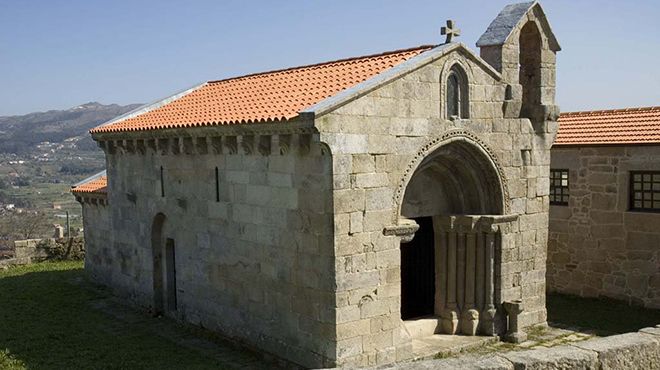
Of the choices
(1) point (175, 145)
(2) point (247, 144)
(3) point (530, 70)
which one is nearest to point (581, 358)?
(2) point (247, 144)

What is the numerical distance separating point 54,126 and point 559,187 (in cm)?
16335

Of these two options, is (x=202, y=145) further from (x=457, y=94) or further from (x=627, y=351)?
(x=627, y=351)

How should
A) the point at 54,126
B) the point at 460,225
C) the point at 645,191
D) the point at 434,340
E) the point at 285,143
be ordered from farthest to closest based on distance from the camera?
the point at 54,126
the point at 645,191
the point at 460,225
the point at 434,340
the point at 285,143

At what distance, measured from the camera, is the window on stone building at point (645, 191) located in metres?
15.0

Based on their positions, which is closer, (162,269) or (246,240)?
(246,240)

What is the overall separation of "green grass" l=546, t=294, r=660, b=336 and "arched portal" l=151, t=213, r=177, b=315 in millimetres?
8504

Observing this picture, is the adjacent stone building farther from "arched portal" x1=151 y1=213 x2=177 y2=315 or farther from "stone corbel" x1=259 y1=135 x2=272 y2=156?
"arched portal" x1=151 y1=213 x2=177 y2=315

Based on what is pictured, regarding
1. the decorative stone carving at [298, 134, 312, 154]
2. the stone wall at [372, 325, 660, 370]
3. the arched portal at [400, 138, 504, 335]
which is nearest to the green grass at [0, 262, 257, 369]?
the decorative stone carving at [298, 134, 312, 154]

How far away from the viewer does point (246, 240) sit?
37.4ft

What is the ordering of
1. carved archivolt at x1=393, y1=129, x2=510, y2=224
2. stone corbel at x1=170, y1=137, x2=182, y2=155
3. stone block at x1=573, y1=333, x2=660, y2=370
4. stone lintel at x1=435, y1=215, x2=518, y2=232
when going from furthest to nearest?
stone corbel at x1=170, y1=137, x2=182, y2=155 → stone lintel at x1=435, y1=215, x2=518, y2=232 → carved archivolt at x1=393, y1=129, x2=510, y2=224 → stone block at x1=573, y1=333, x2=660, y2=370

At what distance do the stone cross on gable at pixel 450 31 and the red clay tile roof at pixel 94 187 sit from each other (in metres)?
10.4

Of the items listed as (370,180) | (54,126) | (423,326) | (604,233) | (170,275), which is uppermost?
(54,126)

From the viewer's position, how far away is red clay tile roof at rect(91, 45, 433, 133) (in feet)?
35.2

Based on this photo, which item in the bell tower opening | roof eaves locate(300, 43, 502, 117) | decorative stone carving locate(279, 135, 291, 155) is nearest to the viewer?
roof eaves locate(300, 43, 502, 117)
